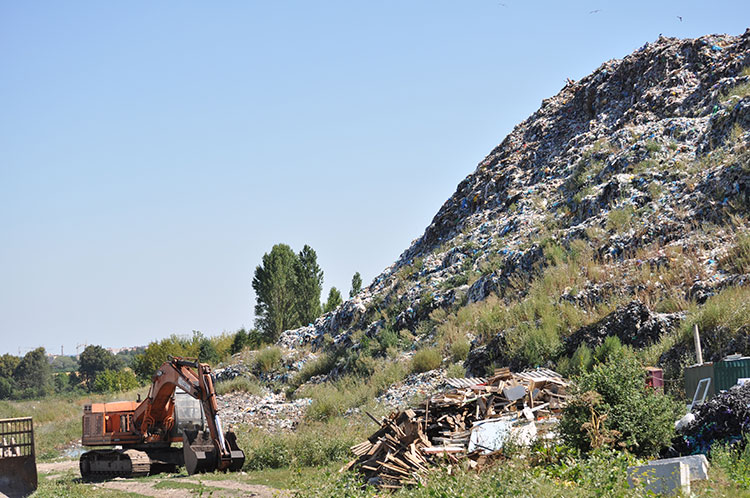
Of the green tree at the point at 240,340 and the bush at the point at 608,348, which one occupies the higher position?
the green tree at the point at 240,340

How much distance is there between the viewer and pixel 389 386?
19.6m

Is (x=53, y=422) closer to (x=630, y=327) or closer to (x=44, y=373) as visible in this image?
(x=630, y=327)

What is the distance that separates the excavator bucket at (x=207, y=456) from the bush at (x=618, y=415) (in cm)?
625

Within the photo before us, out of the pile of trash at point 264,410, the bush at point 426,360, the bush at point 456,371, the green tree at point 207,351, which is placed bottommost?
the pile of trash at point 264,410

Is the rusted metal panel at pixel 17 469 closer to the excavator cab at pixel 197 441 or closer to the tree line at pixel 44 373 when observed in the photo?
the excavator cab at pixel 197 441

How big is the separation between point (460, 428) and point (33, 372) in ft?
260

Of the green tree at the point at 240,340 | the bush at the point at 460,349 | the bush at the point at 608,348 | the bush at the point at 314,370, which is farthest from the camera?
the green tree at the point at 240,340

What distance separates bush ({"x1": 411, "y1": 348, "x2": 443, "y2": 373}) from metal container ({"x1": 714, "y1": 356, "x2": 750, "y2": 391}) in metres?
9.20

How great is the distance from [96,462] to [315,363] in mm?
10555

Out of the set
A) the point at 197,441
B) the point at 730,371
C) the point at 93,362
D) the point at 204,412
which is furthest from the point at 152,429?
the point at 93,362

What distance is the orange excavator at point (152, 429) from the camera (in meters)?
14.2

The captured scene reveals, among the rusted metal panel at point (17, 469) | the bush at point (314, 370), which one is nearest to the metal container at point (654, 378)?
the rusted metal panel at point (17, 469)

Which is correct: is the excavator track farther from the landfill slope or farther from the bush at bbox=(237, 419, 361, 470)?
the landfill slope

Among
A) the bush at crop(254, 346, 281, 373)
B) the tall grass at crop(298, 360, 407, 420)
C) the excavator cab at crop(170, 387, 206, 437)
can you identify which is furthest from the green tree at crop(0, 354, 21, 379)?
the excavator cab at crop(170, 387, 206, 437)
